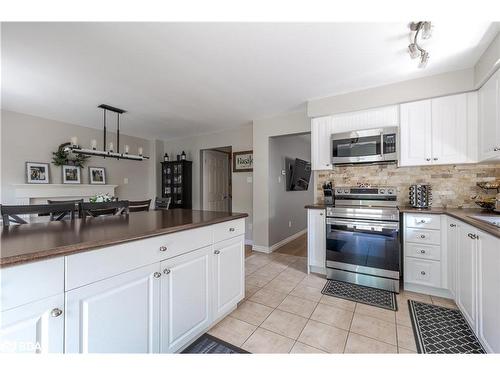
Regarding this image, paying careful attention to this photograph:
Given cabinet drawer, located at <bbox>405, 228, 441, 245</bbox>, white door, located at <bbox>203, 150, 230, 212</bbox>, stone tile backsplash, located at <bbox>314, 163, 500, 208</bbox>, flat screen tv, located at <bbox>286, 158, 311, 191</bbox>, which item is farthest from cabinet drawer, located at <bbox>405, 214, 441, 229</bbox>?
white door, located at <bbox>203, 150, 230, 212</bbox>

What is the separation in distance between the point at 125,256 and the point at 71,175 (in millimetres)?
4038

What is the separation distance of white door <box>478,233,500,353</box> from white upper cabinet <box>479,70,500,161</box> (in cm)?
102

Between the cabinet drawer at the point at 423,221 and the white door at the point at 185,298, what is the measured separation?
2.09 m

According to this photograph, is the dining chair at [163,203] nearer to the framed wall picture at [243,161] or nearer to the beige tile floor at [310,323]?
the framed wall picture at [243,161]

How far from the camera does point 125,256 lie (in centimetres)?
109

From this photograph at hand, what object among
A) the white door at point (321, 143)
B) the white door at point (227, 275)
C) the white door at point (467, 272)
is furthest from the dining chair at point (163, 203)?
the white door at point (467, 272)

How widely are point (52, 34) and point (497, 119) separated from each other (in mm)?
3722

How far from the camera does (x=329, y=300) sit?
219 centimetres

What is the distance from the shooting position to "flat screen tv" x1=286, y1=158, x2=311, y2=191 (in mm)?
4523

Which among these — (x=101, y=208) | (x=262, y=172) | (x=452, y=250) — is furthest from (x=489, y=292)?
(x=101, y=208)

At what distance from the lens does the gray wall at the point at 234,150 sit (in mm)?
4441

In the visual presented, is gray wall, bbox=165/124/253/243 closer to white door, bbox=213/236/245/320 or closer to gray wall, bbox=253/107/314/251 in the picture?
gray wall, bbox=253/107/314/251

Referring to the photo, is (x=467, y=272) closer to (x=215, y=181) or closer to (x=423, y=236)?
(x=423, y=236)
